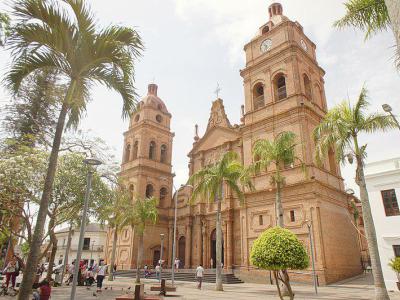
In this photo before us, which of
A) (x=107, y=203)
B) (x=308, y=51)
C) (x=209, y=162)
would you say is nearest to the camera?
(x=107, y=203)

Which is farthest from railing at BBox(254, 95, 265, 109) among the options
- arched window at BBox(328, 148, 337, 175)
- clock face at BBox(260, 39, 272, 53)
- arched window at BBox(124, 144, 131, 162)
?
arched window at BBox(124, 144, 131, 162)

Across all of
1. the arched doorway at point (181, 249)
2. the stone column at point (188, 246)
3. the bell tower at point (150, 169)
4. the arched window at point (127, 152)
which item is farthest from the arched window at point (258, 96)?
the arched window at point (127, 152)

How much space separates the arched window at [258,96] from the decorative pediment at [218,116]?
501 centimetres

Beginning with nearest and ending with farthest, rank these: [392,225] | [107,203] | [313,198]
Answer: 1. [107,203]
2. [392,225]
3. [313,198]

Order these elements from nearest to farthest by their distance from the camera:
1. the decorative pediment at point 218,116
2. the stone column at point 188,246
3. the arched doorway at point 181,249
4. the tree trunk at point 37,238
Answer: the tree trunk at point 37,238, the stone column at point 188,246, the arched doorway at point 181,249, the decorative pediment at point 218,116

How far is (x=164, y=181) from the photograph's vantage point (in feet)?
123

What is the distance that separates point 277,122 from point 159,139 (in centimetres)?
1796

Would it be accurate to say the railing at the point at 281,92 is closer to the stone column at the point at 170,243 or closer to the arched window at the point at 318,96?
the arched window at the point at 318,96

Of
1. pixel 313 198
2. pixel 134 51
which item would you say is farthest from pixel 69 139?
pixel 313 198

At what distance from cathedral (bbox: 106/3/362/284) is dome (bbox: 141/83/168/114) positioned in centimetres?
20

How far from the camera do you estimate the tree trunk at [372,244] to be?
12.0 metres

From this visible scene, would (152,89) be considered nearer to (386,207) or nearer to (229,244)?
(229,244)

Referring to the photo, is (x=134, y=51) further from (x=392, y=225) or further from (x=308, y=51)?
(x=308, y=51)

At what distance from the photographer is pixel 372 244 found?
12531mm
